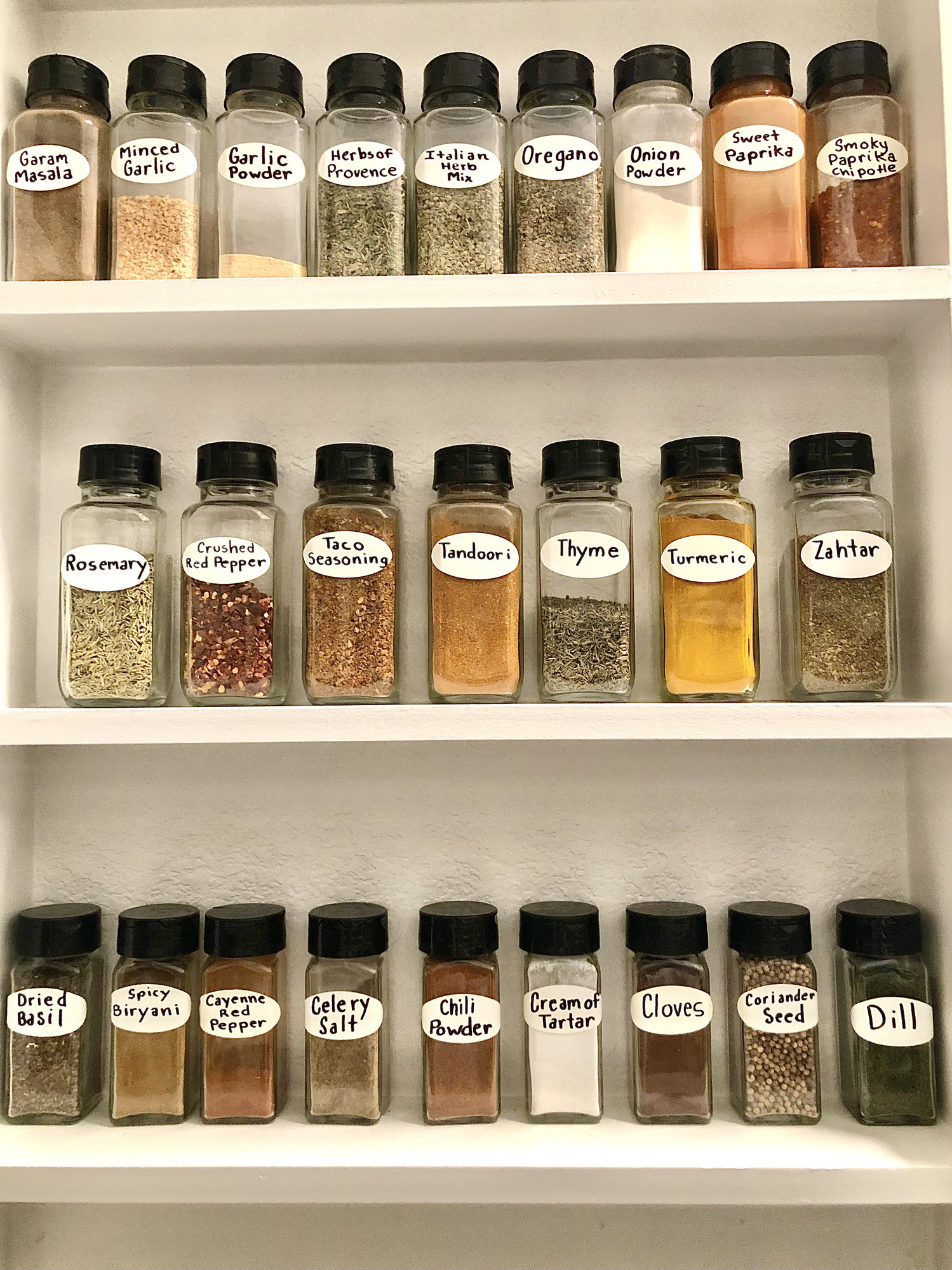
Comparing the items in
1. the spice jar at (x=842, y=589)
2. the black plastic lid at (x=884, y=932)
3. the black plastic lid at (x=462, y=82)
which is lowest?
the black plastic lid at (x=884, y=932)

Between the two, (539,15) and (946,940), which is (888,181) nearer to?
(539,15)

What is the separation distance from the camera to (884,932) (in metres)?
0.95

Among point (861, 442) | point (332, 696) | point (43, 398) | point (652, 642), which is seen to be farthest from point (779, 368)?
point (43, 398)

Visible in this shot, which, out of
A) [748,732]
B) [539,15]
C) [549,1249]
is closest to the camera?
[748,732]

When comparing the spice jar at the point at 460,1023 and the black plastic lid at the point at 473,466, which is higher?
the black plastic lid at the point at 473,466

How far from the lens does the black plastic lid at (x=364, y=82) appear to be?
1.00 m

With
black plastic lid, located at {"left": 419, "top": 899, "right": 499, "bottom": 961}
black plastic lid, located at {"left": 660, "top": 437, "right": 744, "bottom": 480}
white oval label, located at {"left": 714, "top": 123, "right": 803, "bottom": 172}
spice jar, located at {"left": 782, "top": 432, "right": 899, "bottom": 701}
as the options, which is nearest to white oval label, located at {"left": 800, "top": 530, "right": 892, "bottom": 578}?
spice jar, located at {"left": 782, "top": 432, "right": 899, "bottom": 701}

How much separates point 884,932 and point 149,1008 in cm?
72

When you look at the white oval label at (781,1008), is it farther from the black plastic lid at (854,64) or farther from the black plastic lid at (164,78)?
the black plastic lid at (164,78)

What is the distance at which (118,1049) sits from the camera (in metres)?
0.95

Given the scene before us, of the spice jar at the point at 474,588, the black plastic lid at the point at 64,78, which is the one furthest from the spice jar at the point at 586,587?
the black plastic lid at the point at 64,78

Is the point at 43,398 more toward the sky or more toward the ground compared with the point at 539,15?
more toward the ground

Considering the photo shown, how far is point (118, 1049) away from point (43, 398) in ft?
2.35

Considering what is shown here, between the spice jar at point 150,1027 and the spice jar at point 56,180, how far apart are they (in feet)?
2.17
